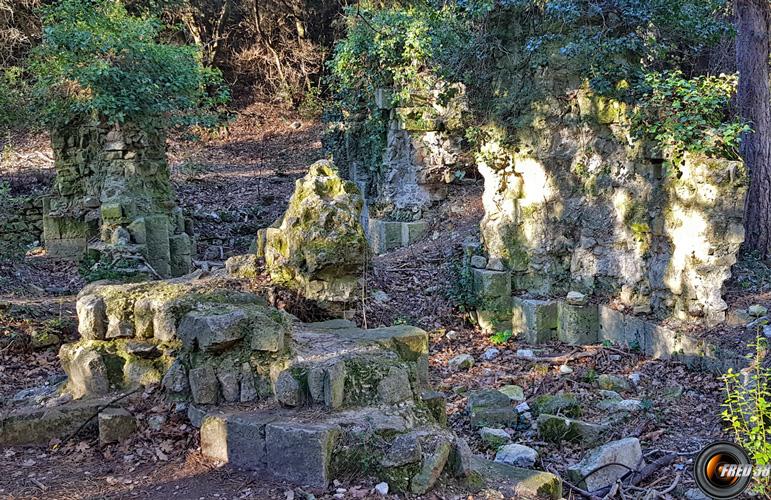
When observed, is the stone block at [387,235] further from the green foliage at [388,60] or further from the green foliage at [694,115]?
the green foliage at [694,115]

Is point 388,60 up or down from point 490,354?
up

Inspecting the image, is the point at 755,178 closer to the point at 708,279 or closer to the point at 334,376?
the point at 708,279

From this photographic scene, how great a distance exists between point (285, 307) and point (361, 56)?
8.19 metres

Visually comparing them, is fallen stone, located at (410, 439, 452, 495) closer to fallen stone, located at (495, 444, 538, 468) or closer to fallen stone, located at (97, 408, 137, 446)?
fallen stone, located at (495, 444, 538, 468)

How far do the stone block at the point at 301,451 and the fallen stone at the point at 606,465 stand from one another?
6.48ft

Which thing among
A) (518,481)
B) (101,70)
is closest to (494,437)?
(518,481)

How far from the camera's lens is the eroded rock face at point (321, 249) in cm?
671

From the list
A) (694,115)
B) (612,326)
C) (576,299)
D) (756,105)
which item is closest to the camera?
(694,115)

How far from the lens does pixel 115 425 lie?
4836 mm

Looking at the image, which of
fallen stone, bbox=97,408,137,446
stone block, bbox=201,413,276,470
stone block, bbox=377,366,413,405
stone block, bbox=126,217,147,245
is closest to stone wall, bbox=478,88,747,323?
stone block, bbox=377,366,413,405

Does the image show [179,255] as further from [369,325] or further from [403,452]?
[403,452]

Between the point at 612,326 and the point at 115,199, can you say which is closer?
the point at 612,326

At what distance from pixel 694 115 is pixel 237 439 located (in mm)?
5850

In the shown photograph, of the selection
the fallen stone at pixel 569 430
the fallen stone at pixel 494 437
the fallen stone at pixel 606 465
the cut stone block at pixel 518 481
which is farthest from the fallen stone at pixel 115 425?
the fallen stone at pixel 569 430
